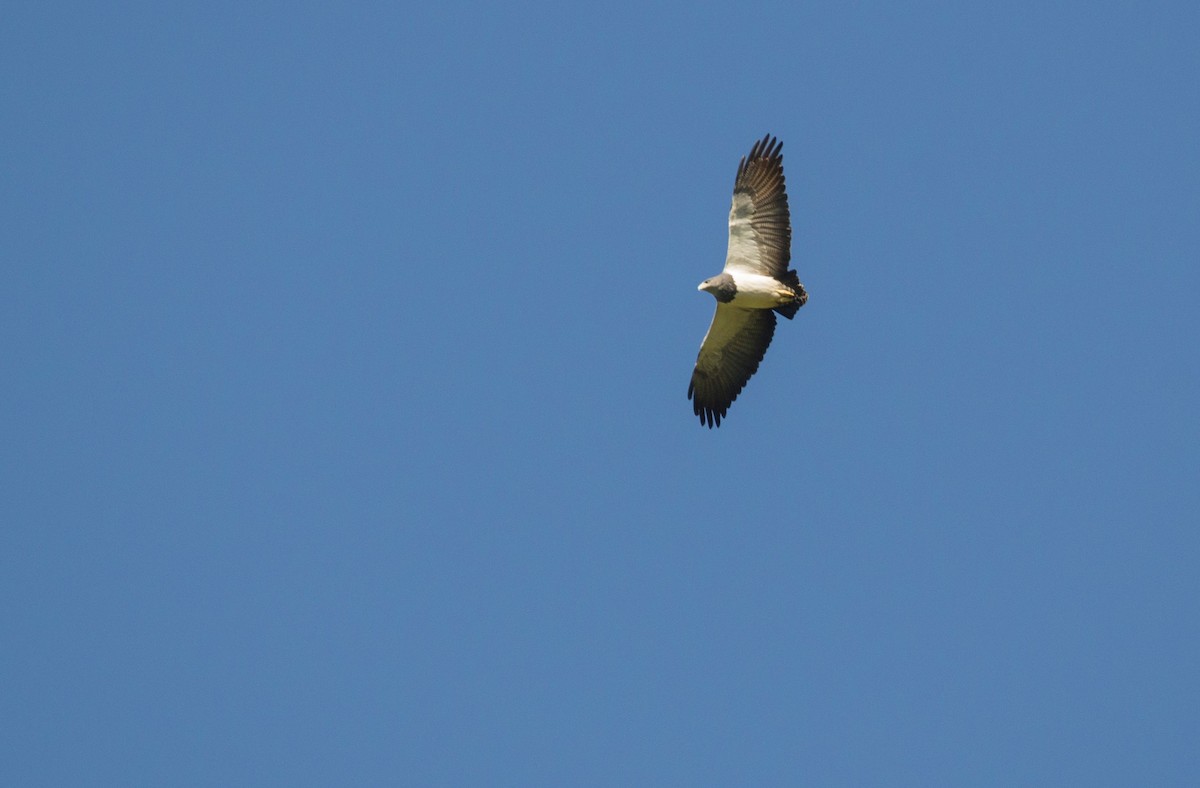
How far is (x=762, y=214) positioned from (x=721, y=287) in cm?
138

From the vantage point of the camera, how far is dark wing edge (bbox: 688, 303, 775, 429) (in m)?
24.2

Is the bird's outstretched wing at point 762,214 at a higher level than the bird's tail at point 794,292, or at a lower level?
higher

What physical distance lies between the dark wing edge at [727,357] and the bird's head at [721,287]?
2.11ft

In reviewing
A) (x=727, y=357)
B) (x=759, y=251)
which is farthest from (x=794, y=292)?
(x=727, y=357)

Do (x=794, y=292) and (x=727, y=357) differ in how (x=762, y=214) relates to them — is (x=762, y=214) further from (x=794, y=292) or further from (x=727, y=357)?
(x=727, y=357)

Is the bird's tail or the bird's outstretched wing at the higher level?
the bird's outstretched wing

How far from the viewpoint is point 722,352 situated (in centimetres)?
2495

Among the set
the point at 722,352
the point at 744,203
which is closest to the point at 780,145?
the point at 744,203

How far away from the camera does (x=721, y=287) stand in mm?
23094

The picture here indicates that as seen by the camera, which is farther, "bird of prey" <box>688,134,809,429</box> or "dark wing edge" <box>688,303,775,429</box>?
"dark wing edge" <box>688,303,775,429</box>

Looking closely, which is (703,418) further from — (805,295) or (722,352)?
(805,295)

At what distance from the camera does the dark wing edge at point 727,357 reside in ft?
79.3

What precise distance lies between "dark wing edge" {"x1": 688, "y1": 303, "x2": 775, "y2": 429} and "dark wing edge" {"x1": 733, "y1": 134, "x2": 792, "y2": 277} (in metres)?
1.02

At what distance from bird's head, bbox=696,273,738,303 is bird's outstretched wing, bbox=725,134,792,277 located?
1.72 feet
